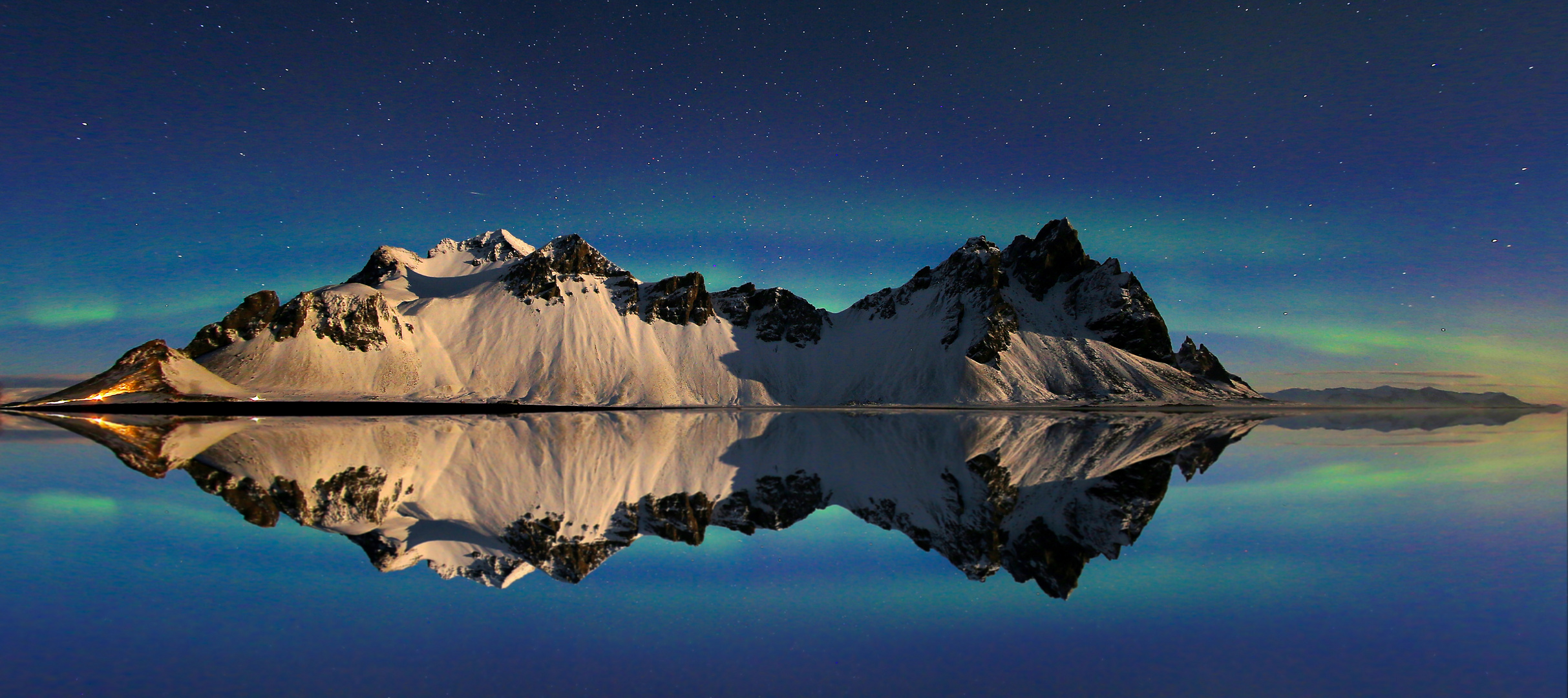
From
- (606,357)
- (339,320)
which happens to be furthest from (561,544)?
(339,320)

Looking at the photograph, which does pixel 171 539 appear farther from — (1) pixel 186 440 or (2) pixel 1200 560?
(1) pixel 186 440

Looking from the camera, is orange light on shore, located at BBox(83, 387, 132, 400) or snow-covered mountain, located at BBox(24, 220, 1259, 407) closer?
orange light on shore, located at BBox(83, 387, 132, 400)

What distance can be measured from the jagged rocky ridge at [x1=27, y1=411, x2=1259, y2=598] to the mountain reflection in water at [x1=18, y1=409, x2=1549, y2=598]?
0.31 feet

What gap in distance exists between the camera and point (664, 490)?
22.0 m

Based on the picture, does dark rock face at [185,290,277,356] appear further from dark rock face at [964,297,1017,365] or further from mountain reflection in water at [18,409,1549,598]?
dark rock face at [964,297,1017,365]

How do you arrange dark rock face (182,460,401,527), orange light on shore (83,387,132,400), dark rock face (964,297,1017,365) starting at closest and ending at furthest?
dark rock face (182,460,401,527), orange light on shore (83,387,132,400), dark rock face (964,297,1017,365)

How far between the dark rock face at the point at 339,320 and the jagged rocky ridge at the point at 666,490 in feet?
456

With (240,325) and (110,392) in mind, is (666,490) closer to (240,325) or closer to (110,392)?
(110,392)

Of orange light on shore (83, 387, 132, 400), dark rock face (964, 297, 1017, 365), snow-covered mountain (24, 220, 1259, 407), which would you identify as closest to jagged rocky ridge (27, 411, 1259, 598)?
orange light on shore (83, 387, 132, 400)

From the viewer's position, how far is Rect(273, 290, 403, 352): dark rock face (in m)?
164

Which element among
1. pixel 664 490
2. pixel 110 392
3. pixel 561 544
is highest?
pixel 110 392

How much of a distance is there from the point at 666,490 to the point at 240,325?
195109mm

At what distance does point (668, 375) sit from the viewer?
185625 mm

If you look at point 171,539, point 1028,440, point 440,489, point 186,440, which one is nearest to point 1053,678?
point 171,539
